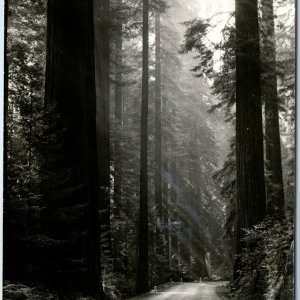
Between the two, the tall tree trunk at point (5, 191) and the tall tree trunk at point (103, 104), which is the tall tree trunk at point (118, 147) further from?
the tall tree trunk at point (5, 191)

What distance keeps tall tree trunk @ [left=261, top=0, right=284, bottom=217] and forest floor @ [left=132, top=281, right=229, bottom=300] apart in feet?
2.47

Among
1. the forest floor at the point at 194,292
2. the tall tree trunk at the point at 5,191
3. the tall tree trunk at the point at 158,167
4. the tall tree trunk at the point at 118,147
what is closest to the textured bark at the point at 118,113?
the tall tree trunk at the point at 118,147

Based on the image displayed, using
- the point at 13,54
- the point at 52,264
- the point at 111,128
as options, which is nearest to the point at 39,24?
the point at 13,54

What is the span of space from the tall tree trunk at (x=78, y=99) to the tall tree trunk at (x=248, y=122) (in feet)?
3.91

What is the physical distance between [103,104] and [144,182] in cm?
75

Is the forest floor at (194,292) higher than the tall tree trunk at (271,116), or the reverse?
the tall tree trunk at (271,116)

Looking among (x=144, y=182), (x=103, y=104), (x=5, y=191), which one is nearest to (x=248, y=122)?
(x=144, y=182)

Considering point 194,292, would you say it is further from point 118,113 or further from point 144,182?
point 118,113

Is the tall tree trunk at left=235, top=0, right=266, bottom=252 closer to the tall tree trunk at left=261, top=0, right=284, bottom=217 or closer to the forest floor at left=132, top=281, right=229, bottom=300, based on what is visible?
the tall tree trunk at left=261, top=0, right=284, bottom=217

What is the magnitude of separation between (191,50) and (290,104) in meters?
0.93

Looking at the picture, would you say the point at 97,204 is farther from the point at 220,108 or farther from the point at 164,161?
the point at 220,108

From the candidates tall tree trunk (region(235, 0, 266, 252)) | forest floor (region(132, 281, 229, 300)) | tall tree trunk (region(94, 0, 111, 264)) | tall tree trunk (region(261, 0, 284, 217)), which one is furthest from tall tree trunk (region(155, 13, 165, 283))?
tall tree trunk (region(261, 0, 284, 217))

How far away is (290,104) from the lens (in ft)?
12.2

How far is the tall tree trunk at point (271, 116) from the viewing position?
12.2 feet
